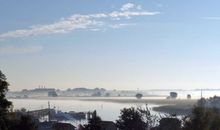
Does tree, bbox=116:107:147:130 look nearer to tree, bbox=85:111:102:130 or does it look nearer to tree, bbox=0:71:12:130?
tree, bbox=85:111:102:130

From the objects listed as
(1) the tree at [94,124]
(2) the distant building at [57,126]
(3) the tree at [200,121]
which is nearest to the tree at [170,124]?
(3) the tree at [200,121]

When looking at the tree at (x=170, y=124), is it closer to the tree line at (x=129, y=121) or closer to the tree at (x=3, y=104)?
the tree line at (x=129, y=121)

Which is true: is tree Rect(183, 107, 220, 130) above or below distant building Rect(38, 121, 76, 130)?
above

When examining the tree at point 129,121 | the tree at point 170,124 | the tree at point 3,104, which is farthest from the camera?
the tree at point 170,124

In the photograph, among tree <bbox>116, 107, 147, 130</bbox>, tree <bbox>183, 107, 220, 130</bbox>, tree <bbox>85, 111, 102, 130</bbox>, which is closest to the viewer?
tree <bbox>85, 111, 102, 130</bbox>

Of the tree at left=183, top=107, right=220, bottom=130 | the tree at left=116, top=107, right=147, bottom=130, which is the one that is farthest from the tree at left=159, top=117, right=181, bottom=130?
the tree at left=183, top=107, right=220, bottom=130

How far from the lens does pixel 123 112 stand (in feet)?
214

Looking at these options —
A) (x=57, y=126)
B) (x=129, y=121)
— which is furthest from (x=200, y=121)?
(x=57, y=126)

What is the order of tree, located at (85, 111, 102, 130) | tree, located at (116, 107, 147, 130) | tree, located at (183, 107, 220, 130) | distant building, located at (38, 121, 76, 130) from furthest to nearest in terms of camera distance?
distant building, located at (38, 121, 76, 130) → tree, located at (116, 107, 147, 130) → tree, located at (183, 107, 220, 130) → tree, located at (85, 111, 102, 130)

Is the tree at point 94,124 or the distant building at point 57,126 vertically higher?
the tree at point 94,124

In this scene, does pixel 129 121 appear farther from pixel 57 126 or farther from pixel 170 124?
pixel 57 126

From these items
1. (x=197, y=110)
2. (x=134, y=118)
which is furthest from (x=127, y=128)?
(x=197, y=110)

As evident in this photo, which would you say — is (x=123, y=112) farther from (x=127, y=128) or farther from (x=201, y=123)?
(x=201, y=123)

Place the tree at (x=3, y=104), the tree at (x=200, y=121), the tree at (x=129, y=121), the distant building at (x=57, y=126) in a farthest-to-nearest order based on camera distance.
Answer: the distant building at (x=57, y=126), the tree at (x=129, y=121), the tree at (x=200, y=121), the tree at (x=3, y=104)
